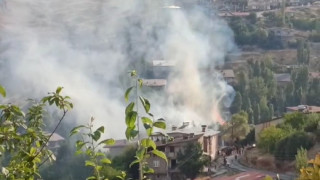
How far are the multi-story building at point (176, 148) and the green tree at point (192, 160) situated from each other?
13cm

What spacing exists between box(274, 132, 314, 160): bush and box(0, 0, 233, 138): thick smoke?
763 cm

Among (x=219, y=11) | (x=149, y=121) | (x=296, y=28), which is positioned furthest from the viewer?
(x=219, y=11)

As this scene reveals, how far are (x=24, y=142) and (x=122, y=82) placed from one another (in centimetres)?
1627

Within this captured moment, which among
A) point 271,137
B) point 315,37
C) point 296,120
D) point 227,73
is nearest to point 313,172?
point 271,137

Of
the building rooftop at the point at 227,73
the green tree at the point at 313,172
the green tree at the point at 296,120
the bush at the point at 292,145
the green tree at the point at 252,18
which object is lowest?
the bush at the point at 292,145

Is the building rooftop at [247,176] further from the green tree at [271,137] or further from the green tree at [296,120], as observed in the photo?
the green tree at [296,120]

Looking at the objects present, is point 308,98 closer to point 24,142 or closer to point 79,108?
point 79,108

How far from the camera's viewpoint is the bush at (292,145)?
6.96 m

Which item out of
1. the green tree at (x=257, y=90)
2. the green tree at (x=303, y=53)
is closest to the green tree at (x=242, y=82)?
the green tree at (x=257, y=90)

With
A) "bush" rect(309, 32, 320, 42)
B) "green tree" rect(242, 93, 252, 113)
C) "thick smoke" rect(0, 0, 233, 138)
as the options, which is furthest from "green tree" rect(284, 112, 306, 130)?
Result: "bush" rect(309, 32, 320, 42)

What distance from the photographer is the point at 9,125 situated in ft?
4.35

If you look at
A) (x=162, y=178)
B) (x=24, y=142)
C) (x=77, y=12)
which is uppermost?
(x=77, y=12)

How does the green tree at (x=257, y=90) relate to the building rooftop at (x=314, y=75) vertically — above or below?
below

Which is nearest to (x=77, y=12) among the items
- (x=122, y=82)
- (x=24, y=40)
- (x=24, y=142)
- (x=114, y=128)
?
(x=24, y=40)
